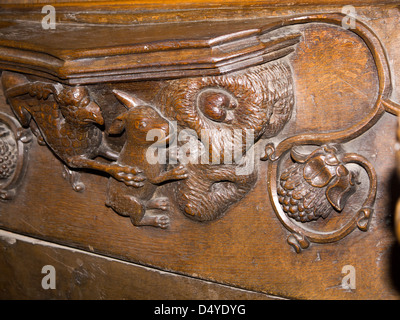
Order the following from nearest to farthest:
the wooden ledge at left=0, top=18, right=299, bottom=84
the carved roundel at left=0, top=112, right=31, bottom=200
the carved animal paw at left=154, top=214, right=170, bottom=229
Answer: the wooden ledge at left=0, top=18, right=299, bottom=84
the carved animal paw at left=154, top=214, right=170, bottom=229
the carved roundel at left=0, top=112, right=31, bottom=200

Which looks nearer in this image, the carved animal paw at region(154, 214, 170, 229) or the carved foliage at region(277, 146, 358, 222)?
the carved foliage at region(277, 146, 358, 222)

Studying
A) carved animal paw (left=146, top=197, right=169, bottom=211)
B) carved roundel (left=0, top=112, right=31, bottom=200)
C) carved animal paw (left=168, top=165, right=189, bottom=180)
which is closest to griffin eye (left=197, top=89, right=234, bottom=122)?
carved animal paw (left=168, top=165, right=189, bottom=180)

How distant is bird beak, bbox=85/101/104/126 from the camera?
3.51 feet

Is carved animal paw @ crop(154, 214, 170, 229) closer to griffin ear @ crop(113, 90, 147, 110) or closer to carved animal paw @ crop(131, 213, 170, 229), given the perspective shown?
carved animal paw @ crop(131, 213, 170, 229)

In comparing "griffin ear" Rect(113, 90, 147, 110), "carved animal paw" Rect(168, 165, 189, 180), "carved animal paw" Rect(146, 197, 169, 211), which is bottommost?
"carved animal paw" Rect(146, 197, 169, 211)

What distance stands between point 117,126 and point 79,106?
9cm

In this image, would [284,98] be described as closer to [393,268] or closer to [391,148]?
[391,148]

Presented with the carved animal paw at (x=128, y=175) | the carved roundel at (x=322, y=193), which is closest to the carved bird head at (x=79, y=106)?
the carved animal paw at (x=128, y=175)

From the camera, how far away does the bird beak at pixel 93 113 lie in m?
1.07

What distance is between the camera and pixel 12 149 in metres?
1.31

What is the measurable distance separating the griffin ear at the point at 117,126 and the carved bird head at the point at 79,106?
0.03 meters

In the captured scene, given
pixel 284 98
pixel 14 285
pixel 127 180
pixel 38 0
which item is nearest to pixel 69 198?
pixel 127 180

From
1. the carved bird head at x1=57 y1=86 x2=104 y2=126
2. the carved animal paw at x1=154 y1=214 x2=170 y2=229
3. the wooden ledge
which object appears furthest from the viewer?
the carved animal paw at x1=154 y1=214 x2=170 y2=229

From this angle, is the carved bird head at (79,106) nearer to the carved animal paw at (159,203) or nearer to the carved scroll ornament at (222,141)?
the carved scroll ornament at (222,141)
